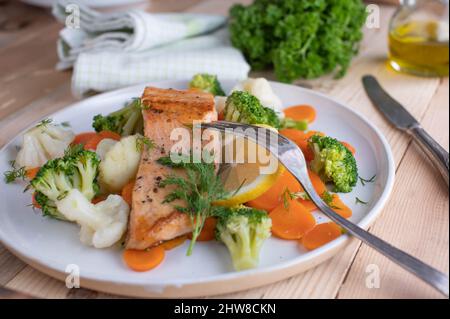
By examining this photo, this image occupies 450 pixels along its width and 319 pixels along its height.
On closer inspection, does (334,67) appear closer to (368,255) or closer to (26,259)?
(368,255)

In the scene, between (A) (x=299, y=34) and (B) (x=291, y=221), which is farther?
(A) (x=299, y=34)

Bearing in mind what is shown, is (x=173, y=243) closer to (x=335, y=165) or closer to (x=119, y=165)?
(x=119, y=165)

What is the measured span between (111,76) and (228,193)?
1786mm

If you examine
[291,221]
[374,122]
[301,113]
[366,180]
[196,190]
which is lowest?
[374,122]

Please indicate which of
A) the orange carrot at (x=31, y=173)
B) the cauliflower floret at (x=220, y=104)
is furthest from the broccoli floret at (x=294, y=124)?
the orange carrot at (x=31, y=173)

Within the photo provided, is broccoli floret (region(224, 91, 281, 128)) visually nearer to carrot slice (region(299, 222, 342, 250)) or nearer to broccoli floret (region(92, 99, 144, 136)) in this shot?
broccoli floret (region(92, 99, 144, 136))

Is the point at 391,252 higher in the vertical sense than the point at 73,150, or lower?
higher

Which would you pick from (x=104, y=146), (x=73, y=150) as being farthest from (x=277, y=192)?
(x=73, y=150)

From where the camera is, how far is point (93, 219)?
2297 mm

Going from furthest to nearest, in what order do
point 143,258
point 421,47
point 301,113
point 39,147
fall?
point 421,47
point 301,113
point 39,147
point 143,258

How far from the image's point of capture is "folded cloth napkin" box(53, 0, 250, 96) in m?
3.83

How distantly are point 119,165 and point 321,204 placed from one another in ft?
3.13

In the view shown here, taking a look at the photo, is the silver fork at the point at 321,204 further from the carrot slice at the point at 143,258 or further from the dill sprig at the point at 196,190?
the carrot slice at the point at 143,258

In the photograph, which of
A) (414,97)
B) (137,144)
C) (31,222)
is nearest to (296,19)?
(414,97)
